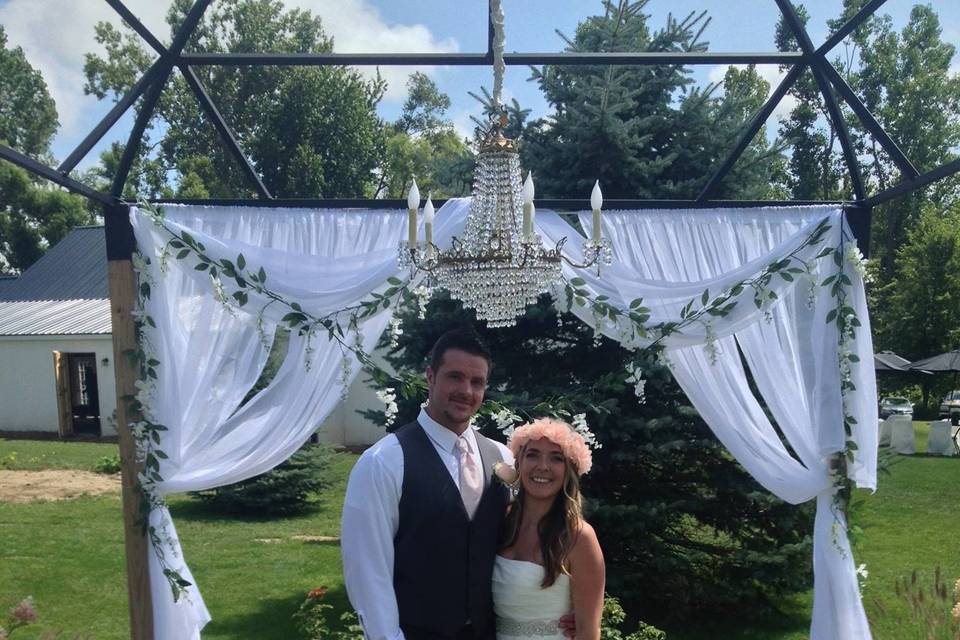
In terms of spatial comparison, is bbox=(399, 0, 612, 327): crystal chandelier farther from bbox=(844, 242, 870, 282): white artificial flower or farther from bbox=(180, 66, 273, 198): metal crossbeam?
bbox=(180, 66, 273, 198): metal crossbeam

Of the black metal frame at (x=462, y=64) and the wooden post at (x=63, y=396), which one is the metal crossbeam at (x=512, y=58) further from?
the wooden post at (x=63, y=396)

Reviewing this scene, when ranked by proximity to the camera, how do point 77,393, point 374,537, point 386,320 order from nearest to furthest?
point 374,537
point 386,320
point 77,393

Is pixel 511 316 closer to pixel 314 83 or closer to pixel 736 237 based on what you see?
pixel 736 237

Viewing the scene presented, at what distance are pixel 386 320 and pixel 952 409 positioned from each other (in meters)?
18.1

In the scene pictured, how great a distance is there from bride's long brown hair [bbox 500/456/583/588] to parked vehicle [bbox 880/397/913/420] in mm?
15778

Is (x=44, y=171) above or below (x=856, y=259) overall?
above

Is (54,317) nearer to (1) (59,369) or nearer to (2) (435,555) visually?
(1) (59,369)

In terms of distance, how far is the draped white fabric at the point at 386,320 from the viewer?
3586 mm

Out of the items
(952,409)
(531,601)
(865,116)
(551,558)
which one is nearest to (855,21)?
(865,116)

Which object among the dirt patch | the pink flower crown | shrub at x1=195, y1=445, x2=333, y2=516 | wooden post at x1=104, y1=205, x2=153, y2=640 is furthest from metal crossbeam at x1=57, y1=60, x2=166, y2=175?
the dirt patch

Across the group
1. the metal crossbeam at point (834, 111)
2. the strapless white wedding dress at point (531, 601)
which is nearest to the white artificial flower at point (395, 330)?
the strapless white wedding dress at point (531, 601)

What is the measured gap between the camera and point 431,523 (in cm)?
243

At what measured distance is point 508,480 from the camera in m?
2.56

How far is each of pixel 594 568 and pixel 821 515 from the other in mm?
1682
